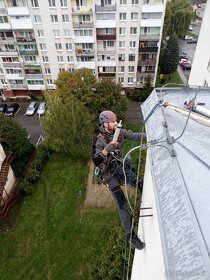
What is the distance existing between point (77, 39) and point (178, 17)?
3525cm

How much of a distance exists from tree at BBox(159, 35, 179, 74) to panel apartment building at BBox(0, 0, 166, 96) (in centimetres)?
763

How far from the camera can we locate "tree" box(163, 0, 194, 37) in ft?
171

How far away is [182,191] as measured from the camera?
2.87 meters

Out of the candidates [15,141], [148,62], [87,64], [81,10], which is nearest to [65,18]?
[81,10]

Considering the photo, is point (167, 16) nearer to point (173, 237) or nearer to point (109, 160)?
point (109, 160)

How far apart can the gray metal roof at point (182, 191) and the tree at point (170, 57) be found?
132ft

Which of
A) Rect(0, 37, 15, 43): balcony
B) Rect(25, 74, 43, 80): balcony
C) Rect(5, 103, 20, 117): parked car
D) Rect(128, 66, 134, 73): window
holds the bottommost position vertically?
Rect(5, 103, 20, 117): parked car

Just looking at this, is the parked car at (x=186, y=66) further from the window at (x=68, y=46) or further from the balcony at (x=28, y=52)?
the balcony at (x=28, y=52)

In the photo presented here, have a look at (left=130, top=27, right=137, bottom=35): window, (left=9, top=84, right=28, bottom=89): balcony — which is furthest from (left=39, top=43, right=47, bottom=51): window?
(left=130, top=27, right=137, bottom=35): window

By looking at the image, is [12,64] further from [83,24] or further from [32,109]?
[83,24]

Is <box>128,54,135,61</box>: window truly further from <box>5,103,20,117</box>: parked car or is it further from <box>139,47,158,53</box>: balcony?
<box>5,103,20,117</box>: parked car

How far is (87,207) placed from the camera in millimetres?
21750

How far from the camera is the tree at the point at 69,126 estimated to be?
78.6ft

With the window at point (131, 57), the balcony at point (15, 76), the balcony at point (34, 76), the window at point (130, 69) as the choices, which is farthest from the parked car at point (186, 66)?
the balcony at point (15, 76)
